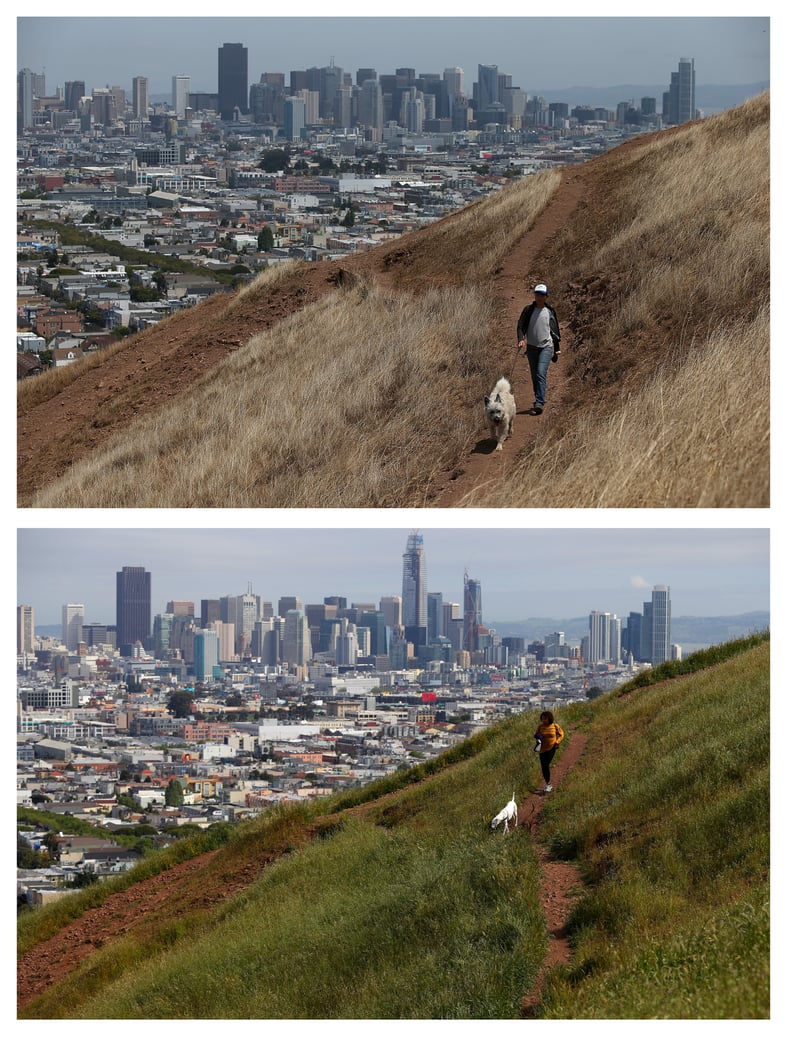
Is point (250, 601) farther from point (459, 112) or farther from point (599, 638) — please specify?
point (459, 112)

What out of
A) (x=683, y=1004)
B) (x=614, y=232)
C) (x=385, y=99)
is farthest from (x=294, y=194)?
(x=683, y=1004)

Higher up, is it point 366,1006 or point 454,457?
point 454,457

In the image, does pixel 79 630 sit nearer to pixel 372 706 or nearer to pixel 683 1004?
pixel 372 706

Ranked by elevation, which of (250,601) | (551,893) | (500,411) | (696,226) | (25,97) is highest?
(25,97)

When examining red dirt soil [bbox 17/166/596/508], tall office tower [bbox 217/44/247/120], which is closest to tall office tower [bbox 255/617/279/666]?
red dirt soil [bbox 17/166/596/508]

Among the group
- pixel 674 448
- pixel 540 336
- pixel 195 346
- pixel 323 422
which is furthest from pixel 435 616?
pixel 195 346

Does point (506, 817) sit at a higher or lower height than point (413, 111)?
lower
